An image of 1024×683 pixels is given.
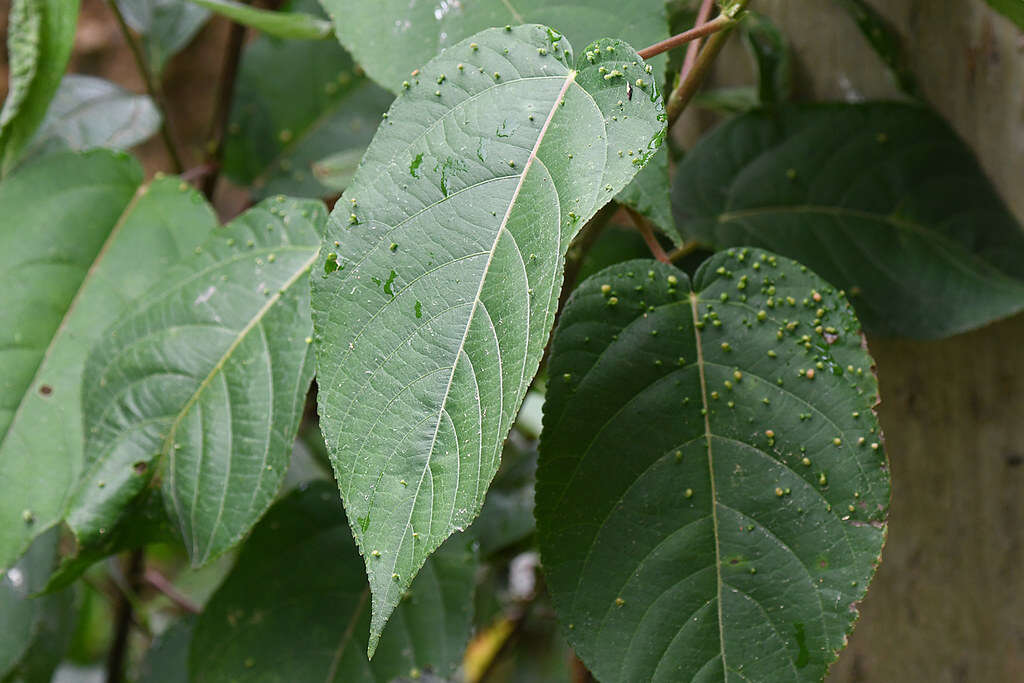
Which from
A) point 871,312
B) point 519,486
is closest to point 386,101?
point 519,486

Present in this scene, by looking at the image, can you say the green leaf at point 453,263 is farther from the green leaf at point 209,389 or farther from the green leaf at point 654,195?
the green leaf at point 209,389

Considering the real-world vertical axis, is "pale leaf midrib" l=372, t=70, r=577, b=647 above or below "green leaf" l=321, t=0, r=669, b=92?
below

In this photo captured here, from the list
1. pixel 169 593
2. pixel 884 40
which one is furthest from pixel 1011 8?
pixel 169 593

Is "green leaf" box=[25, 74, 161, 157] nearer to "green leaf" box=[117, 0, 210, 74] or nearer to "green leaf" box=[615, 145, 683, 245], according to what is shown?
"green leaf" box=[117, 0, 210, 74]

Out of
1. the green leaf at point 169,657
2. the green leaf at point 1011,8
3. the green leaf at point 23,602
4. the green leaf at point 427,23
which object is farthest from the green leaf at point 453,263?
the green leaf at point 169,657

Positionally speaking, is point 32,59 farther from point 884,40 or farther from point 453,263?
point 884,40

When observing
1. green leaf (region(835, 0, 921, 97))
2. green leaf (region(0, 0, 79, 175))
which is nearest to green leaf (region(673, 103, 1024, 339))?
green leaf (region(835, 0, 921, 97))
